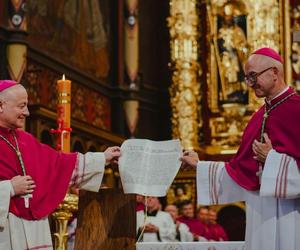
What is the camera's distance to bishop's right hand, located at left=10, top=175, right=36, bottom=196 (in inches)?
185

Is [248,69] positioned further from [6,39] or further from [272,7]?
[272,7]

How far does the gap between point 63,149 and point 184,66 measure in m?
8.64

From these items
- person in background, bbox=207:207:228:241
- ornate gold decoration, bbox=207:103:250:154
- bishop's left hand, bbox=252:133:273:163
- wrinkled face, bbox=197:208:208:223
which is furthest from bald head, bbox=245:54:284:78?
ornate gold decoration, bbox=207:103:250:154

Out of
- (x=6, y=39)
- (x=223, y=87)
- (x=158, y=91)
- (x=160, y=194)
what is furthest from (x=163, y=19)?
(x=160, y=194)

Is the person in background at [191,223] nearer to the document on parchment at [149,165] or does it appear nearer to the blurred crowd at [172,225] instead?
the blurred crowd at [172,225]

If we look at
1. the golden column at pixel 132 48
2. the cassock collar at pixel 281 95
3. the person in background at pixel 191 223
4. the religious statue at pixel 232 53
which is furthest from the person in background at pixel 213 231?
the cassock collar at pixel 281 95

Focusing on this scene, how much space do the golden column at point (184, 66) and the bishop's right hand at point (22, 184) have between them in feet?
29.7

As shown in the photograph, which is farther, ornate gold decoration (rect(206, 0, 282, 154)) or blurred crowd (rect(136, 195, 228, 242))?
ornate gold decoration (rect(206, 0, 282, 154))

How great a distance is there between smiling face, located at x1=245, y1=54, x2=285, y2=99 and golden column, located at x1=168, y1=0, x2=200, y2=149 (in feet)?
29.0

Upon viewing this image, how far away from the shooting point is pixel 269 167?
4.63 m

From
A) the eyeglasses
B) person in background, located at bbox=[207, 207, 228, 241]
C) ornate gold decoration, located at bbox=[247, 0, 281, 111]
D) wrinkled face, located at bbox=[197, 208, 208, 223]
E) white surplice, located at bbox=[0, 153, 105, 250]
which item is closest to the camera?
white surplice, located at bbox=[0, 153, 105, 250]

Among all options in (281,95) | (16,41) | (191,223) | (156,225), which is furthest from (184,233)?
(281,95)

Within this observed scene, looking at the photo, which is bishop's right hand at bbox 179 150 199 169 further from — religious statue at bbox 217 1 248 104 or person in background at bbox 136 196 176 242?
religious statue at bbox 217 1 248 104

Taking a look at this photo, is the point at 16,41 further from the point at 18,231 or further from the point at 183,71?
the point at 18,231
